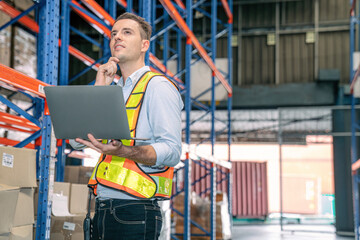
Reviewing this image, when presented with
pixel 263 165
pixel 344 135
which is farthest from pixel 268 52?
pixel 263 165

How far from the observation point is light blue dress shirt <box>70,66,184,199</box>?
6.37ft

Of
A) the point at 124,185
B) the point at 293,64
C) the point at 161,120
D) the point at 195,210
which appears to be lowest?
the point at 195,210

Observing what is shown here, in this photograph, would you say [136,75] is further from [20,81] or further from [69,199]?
[69,199]

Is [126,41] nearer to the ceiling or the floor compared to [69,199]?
nearer to the ceiling

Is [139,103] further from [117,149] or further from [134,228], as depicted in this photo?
[134,228]

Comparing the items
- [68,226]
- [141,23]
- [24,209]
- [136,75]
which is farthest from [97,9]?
[136,75]

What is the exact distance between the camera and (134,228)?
74.3 inches

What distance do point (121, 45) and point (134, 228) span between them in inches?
34.6

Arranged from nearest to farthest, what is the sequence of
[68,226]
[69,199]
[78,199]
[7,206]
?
[7,206]
[68,226]
[69,199]
[78,199]

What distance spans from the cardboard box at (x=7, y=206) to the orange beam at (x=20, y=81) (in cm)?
76

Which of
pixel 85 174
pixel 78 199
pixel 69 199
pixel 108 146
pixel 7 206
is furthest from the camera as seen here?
pixel 85 174

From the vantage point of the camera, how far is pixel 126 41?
7.13 feet

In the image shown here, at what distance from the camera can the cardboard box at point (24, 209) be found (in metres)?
3.31

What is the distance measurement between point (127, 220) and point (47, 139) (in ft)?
6.70
